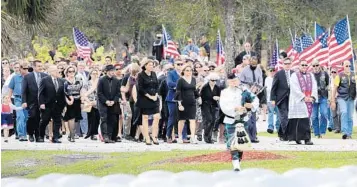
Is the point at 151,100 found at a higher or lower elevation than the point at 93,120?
higher

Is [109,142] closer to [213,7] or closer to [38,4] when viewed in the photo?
[38,4]

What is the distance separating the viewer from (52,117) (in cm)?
2312

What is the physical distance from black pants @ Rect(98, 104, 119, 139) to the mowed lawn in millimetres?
2775

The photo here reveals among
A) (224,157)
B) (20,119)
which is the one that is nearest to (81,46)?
(20,119)

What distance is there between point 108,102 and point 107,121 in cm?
41

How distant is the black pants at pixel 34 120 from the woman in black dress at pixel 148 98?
2.22 metres

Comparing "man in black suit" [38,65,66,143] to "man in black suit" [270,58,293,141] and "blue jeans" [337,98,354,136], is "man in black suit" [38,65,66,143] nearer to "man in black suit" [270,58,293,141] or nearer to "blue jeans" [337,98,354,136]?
"man in black suit" [270,58,293,141]

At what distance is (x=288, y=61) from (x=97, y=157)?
539 cm

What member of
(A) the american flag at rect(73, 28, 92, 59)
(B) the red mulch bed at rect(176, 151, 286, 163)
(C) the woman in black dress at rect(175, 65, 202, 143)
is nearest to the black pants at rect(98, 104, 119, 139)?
(C) the woman in black dress at rect(175, 65, 202, 143)

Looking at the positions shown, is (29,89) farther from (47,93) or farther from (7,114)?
(7,114)

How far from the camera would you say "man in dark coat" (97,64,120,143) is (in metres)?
23.3

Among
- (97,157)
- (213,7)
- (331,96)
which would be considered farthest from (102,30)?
(97,157)

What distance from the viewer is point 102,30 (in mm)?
48750

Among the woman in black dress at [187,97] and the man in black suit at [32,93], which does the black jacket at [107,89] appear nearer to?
the man in black suit at [32,93]
